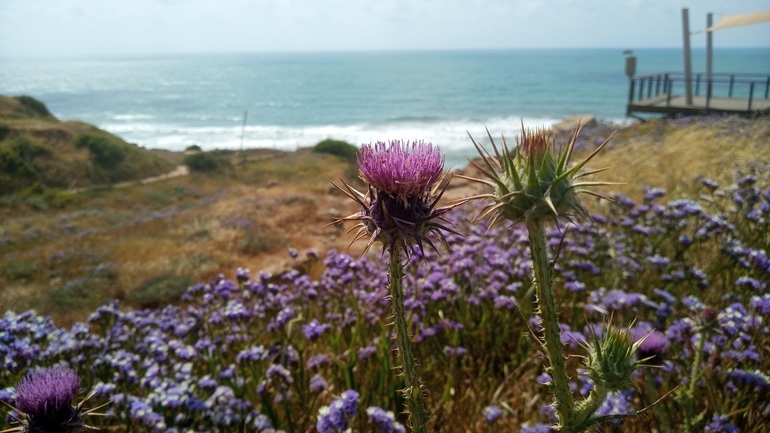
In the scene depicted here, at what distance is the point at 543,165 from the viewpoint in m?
1.61

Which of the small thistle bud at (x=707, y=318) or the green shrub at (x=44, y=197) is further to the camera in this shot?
the green shrub at (x=44, y=197)

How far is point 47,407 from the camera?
1.93 metres

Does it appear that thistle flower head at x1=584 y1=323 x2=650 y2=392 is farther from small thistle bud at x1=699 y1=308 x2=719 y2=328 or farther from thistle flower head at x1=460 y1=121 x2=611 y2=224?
small thistle bud at x1=699 y1=308 x2=719 y2=328

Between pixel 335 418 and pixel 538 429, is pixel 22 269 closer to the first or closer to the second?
pixel 335 418

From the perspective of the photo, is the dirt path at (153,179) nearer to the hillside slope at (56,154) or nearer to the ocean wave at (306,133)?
the hillside slope at (56,154)

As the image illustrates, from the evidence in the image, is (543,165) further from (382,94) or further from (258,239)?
(382,94)

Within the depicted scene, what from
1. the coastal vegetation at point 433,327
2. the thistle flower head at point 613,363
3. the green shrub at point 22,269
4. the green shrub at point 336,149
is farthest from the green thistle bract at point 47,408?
the green shrub at point 336,149

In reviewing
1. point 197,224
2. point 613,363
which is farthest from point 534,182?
point 197,224

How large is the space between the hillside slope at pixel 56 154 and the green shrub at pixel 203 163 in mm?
1402

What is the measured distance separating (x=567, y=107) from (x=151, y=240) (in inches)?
2117

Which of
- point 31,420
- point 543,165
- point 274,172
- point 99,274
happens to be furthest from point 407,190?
point 274,172

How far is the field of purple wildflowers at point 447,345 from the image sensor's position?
289 centimetres

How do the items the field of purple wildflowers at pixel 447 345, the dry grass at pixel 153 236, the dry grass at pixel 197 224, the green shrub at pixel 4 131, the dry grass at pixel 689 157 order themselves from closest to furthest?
1. the field of purple wildflowers at pixel 447 345
2. the dry grass at pixel 153 236
3. the dry grass at pixel 197 224
4. the dry grass at pixel 689 157
5. the green shrub at pixel 4 131

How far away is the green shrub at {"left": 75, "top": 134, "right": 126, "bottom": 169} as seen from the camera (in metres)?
13.4
